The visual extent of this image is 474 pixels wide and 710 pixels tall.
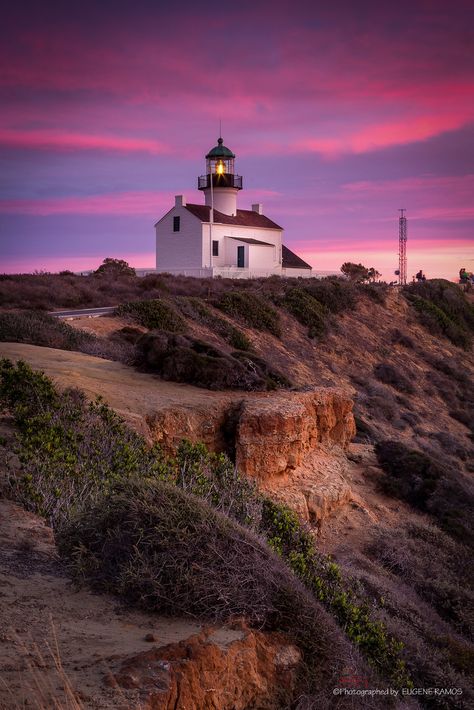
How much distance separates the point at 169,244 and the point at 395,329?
803 inches

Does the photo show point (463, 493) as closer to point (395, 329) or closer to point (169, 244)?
point (395, 329)

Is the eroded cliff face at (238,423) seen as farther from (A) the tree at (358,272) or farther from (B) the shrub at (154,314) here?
(A) the tree at (358,272)

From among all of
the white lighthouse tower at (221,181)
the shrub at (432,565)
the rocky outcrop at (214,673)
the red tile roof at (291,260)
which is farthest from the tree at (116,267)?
the rocky outcrop at (214,673)

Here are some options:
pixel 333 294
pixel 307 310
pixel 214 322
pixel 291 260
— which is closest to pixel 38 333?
pixel 214 322

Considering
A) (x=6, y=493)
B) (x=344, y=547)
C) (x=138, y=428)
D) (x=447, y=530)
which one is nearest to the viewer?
(x=6, y=493)

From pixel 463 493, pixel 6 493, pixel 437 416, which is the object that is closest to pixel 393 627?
pixel 6 493

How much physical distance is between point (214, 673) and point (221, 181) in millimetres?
51248

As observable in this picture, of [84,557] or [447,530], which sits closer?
[84,557]

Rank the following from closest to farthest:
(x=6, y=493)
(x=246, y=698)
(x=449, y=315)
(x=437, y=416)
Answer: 1. (x=246, y=698)
2. (x=6, y=493)
3. (x=437, y=416)
4. (x=449, y=315)

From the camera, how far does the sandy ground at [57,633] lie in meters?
3.76

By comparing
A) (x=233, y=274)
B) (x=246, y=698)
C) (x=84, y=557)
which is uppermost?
(x=233, y=274)

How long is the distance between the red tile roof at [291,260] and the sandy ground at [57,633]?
53205 millimetres

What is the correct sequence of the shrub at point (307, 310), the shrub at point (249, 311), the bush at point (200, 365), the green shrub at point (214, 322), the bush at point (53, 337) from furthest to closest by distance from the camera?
the shrub at point (307, 310) < the shrub at point (249, 311) < the green shrub at point (214, 322) < the bush at point (53, 337) < the bush at point (200, 365)

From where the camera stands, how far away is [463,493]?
14.0 metres
